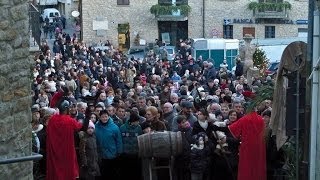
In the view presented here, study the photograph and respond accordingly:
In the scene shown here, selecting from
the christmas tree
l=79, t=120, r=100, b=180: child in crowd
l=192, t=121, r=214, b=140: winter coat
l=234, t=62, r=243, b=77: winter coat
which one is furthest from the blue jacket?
the christmas tree

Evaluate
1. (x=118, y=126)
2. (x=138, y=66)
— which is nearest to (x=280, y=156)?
(x=118, y=126)

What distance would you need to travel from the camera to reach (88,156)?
1316 centimetres

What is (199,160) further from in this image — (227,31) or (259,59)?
(227,31)

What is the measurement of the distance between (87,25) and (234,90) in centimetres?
2731

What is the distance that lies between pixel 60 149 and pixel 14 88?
3305mm

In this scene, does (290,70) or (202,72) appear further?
(202,72)

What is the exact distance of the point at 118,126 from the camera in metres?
13.8

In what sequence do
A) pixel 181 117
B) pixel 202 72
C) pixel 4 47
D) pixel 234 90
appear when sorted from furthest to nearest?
pixel 202 72 < pixel 234 90 < pixel 181 117 < pixel 4 47

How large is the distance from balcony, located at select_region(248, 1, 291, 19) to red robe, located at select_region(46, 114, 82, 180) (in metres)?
38.7

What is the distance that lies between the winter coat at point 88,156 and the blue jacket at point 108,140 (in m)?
0.18

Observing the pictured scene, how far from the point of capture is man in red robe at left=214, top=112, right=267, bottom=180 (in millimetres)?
12508

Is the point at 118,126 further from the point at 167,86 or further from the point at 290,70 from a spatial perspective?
the point at 167,86

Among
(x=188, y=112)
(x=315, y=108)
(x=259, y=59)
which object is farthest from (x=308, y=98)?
(x=259, y=59)

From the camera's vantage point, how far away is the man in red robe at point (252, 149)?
12.5 metres
